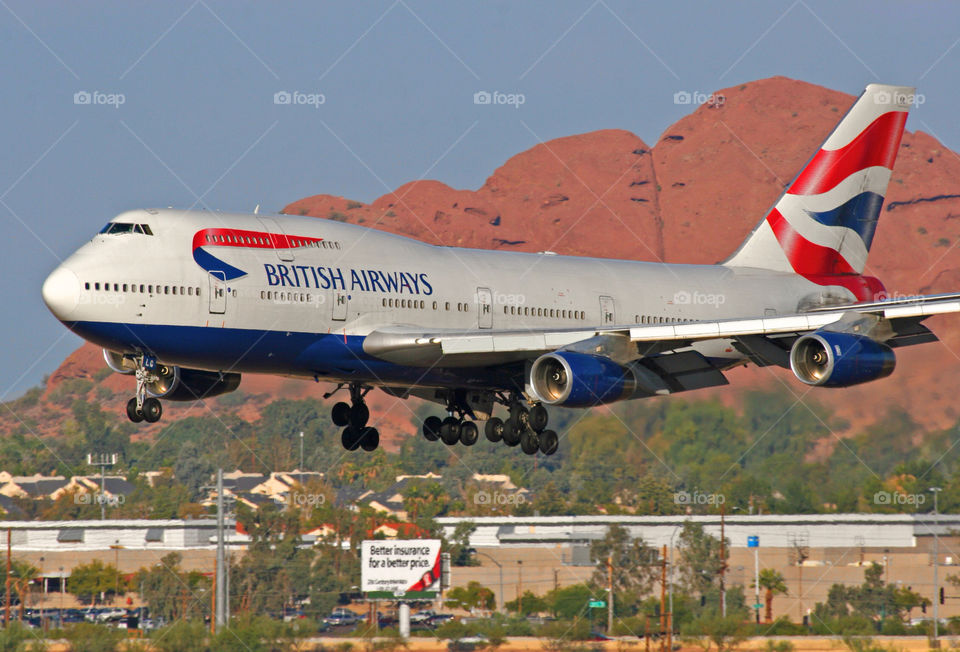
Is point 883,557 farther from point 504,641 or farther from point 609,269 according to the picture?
point 609,269

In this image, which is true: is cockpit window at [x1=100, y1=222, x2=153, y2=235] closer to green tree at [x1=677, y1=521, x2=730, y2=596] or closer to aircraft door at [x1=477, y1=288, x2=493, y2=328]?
aircraft door at [x1=477, y1=288, x2=493, y2=328]

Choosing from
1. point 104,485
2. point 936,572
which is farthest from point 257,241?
point 104,485

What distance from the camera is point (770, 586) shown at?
69500 millimetres

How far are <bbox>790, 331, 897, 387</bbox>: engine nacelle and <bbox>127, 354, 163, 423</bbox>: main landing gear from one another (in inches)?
655

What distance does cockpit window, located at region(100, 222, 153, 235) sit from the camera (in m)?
33.6

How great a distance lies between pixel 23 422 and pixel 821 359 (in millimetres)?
137907

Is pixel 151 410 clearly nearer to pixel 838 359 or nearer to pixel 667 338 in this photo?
pixel 667 338

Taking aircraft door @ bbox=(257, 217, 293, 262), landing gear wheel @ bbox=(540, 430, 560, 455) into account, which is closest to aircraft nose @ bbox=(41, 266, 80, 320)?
aircraft door @ bbox=(257, 217, 293, 262)

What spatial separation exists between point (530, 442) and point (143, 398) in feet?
37.6

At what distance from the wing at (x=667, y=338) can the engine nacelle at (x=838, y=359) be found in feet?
1.10

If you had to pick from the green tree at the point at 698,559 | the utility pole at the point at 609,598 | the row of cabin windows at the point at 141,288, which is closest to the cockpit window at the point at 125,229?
the row of cabin windows at the point at 141,288

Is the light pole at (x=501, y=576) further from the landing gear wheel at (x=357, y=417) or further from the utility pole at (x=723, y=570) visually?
the landing gear wheel at (x=357, y=417)

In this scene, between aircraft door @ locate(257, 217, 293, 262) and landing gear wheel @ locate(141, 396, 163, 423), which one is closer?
landing gear wheel @ locate(141, 396, 163, 423)

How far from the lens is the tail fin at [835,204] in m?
49.0
